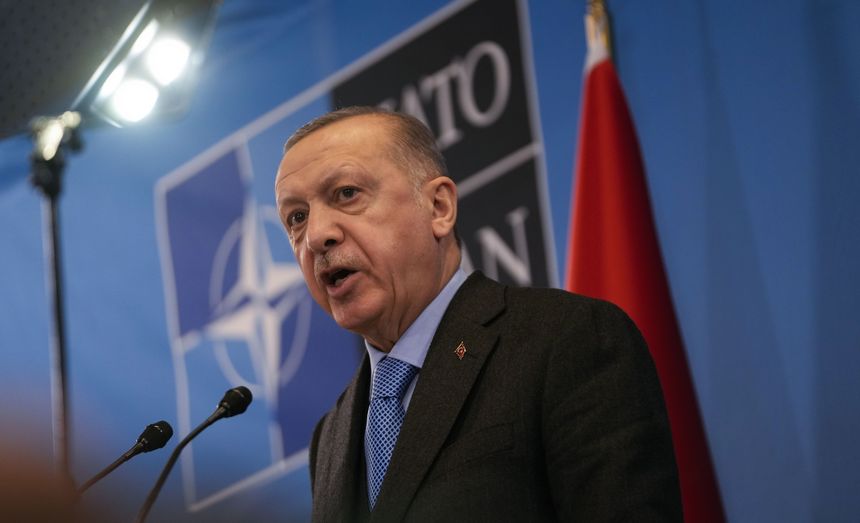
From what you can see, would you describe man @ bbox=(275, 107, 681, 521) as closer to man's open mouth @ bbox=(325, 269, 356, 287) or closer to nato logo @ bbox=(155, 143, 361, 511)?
man's open mouth @ bbox=(325, 269, 356, 287)

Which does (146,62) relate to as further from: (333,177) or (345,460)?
(345,460)

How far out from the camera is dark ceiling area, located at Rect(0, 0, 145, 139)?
11.3ft

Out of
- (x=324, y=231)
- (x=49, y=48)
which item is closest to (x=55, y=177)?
(x=49, y=48)

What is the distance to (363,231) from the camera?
4.93 ft

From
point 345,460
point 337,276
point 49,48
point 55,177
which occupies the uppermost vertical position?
point 49,48

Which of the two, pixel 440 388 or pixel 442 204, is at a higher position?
pixel 442 204

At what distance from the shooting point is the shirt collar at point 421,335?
1498mm

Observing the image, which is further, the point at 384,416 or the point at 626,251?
the point at 626,251

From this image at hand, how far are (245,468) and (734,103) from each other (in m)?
1.77

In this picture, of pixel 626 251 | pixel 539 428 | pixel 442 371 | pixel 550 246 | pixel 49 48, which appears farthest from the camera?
pixel 49 48

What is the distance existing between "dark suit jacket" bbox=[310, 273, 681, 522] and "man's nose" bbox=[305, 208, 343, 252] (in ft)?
0.77

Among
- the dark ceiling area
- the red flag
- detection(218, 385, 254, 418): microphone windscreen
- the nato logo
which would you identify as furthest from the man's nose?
the dark ceiling area

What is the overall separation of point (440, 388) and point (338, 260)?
272 mm

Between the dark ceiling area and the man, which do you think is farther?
the dark ceiling area
